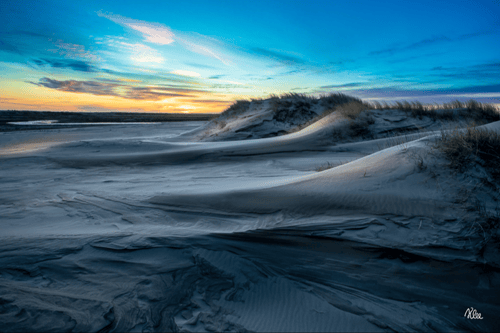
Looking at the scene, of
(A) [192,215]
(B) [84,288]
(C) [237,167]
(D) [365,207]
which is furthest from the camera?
(C) [237,167]

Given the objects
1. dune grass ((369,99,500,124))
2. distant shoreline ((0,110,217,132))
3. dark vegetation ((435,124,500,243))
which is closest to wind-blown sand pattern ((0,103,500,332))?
dark vegetation ((435,124,500,243))

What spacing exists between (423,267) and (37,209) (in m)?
3.61

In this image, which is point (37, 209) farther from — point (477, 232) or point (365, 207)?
point (477, 232)

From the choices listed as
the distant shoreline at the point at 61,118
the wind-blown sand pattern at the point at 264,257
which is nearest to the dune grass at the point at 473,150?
the wind-blown sand pattern at the point at 264,257

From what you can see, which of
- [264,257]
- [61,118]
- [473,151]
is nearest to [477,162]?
[473,151]

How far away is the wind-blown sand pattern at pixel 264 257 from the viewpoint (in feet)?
4.87

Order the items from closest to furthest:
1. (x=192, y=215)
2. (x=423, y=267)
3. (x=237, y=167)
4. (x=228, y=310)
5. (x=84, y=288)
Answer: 1. (x=228, y=310)
2. (x=84, y=288)
3. (x=423, y=267)
4. (x=192, y=215)
5. (x=237, y=167)

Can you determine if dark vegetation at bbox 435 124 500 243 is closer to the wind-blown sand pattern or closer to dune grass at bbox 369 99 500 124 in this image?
the wind-blown sand pattern

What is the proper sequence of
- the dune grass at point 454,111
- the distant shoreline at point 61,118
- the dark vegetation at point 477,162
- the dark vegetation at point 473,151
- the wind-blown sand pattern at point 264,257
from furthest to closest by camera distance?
the distant shoreline at point 61,118
the dune grass at point 454,111
the dark vegetation at point 473,151
the dark vegetation at point 477,162
the wind-blown sand pattern at point 264,257

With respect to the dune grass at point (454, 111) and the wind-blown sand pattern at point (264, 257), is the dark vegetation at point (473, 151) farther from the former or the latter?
the dune grass at point (454, 111)

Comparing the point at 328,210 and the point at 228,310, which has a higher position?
the point at 328,210

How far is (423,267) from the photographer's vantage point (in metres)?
1.80

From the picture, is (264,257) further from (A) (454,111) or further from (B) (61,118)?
(B) (61,118)

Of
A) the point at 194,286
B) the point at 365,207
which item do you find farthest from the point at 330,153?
the point at 194,286
